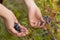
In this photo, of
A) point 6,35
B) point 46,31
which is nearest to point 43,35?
point 46,31

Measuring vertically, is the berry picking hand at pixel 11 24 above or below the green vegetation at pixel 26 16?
above

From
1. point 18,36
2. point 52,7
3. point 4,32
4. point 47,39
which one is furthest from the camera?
point 52,7

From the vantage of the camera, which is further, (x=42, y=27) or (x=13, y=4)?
(x=13, y=4)

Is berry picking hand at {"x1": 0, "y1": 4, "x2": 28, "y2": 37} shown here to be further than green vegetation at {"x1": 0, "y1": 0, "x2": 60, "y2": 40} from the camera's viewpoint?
No

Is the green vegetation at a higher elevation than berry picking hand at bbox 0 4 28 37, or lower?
lower

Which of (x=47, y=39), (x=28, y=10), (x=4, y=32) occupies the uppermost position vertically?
(x=28, y=10)

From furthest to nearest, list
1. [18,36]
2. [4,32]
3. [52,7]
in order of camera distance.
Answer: [52,7], [4,32], [18,36]

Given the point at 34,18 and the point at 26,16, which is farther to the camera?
the point at 26,16

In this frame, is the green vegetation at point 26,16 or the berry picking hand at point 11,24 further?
the green vegetation at point 26,16

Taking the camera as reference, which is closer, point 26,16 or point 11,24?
point 11,24

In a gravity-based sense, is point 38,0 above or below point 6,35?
above

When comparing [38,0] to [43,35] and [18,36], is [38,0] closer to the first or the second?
[43,35]
